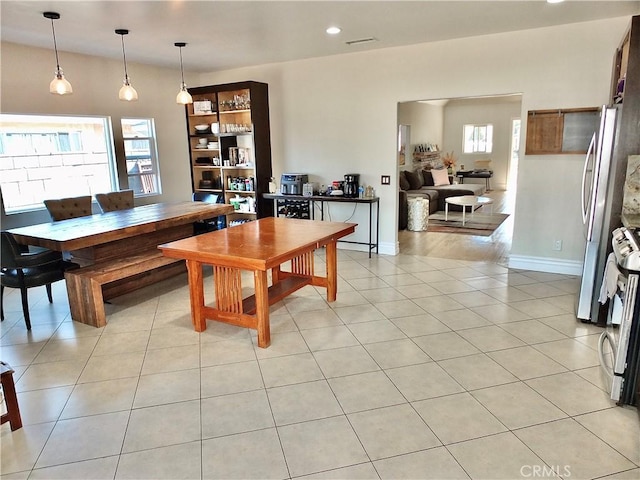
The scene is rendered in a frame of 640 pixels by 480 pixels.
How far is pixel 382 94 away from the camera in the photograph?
5.51 m

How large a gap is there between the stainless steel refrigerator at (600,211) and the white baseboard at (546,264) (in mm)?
1435

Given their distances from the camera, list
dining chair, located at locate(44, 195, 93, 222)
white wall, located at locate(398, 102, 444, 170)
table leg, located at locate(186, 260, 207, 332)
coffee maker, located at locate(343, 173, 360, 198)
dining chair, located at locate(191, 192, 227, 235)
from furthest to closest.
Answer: white wall, located at locate(398, 102, 444, 170) < coffee maker, located at locate(343, 173, 360, 198) < dining chair, located at locate(191, 192, 227, 235) < dining chair, located at locate(44, 195, 93, 222) < table leg, located at locate(186, 260, 207, 332)

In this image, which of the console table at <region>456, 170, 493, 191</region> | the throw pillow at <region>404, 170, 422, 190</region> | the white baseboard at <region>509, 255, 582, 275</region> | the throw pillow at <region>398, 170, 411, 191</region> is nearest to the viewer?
the white baseboard at <region>509, 255, 582, 275</region>

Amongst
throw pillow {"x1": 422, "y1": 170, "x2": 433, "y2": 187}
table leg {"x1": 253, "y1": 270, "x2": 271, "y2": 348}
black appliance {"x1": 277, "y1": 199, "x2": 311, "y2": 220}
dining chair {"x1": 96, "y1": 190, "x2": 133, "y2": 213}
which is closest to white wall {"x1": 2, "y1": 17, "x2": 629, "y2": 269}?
black appliance {"x1": 277, "y1": 199, "x2": 311, "y2": 220}

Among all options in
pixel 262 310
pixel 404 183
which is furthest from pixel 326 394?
pixel 404 183

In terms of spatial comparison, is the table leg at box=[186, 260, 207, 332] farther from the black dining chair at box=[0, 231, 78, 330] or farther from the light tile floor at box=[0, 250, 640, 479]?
the black dining chair at box=[0, 231, 78, 330]

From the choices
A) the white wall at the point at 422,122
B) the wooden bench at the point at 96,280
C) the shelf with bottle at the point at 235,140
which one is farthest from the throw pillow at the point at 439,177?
the wooden bench at the point at 96,280

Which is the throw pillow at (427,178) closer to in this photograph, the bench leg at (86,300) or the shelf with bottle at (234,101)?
the shelf with bottle at (234,101)

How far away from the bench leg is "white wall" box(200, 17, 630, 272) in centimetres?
349

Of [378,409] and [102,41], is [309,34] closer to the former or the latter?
[102,41]

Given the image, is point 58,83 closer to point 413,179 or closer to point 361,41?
point 361,41

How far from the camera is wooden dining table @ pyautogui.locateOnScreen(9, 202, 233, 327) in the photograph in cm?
366

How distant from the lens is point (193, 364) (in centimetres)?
304

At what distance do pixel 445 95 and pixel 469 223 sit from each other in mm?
3392
